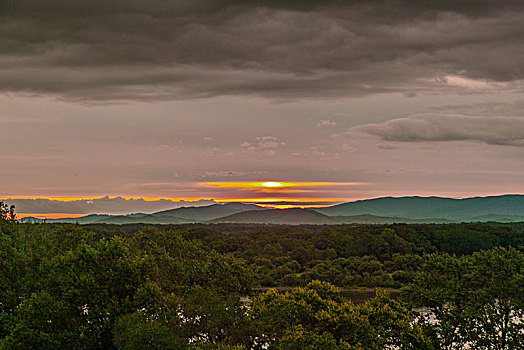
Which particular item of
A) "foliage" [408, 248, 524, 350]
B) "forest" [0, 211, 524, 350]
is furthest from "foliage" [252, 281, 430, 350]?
"foliage" [408, 248, 524, 350]

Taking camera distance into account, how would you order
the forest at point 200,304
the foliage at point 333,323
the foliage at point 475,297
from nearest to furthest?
the forest at point 200,304 → the foliage at point 475,297 → the foliage at point 333,323

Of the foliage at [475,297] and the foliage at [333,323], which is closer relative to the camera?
the foliage at [475,297]

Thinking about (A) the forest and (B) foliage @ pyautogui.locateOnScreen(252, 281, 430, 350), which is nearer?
(A) the forest

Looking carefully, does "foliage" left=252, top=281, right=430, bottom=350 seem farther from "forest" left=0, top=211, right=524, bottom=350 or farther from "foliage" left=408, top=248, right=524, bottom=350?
"foliage" left=408, top=248, right=524, bottom=350

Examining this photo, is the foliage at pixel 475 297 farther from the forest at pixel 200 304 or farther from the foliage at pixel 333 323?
the foliage at pixel 333 323

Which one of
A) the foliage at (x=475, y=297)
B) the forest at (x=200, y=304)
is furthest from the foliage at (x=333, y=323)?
the foliage at (x=475, y=297)

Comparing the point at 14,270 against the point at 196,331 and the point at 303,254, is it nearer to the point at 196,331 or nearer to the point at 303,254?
the point at 196,331

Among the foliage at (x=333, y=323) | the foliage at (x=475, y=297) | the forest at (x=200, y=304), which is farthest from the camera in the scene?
the foliage at (x=333, y=323)

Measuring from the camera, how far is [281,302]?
42.1 metres

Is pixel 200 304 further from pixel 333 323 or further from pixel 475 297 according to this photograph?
pixel 475 297

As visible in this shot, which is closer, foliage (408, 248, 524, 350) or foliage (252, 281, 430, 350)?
foliage (408, 248, 524, 350)

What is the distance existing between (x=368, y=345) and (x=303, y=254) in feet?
355

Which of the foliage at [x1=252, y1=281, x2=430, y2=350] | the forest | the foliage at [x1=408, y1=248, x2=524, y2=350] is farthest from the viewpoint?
the foliage at [x1=252, y1=281, x2=430, y2=350]

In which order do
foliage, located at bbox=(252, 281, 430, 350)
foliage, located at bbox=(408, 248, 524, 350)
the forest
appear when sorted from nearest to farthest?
the forest < foliage, located at bbox=(408, 248, 524, 350) < foliage, located at bbox=(252, 281, 430, 350)
